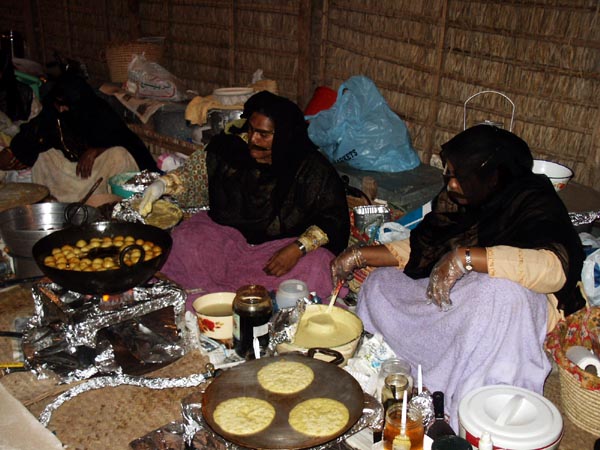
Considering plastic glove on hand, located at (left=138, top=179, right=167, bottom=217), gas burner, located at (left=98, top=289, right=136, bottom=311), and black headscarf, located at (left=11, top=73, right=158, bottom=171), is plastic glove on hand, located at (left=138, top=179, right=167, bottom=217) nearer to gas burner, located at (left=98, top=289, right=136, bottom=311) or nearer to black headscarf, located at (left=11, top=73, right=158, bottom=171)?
gas burner, located at (left=98, top=289, right=136, bottom=311)

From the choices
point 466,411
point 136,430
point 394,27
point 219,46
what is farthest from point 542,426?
point 219,46

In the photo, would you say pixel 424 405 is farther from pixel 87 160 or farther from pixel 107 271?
pixel 87 160

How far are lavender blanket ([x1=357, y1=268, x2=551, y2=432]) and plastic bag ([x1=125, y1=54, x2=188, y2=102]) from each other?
3.89 metres

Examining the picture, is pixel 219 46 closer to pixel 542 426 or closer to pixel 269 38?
pixel 269 38

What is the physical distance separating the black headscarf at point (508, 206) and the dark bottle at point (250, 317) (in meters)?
0.78

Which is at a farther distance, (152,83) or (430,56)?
(152,83)

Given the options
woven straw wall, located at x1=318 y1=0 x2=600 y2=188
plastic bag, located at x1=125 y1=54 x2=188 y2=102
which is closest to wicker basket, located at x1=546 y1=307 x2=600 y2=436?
woven straw wall, located at x1=318 y1=0 x2=600 y2=188

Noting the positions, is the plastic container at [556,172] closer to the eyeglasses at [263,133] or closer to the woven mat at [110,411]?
the woven mat at [110,411]

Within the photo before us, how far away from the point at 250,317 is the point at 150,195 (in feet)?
3.91

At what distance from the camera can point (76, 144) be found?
4.42m

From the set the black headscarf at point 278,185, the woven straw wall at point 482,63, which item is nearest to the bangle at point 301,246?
the black headscarf at point 278,185

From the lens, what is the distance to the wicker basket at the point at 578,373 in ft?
7.48

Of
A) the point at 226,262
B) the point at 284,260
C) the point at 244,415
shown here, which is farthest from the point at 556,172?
the point at 244,415

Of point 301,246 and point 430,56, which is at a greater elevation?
point 430,56
